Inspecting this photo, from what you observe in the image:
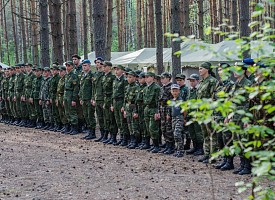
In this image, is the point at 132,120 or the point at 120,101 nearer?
the point at 132,120

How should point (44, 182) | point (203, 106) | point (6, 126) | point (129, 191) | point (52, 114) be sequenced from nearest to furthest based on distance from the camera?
point (203, 106) < point (129, 191) < point (44, 182) < point (52, 114) < point (6, 126)

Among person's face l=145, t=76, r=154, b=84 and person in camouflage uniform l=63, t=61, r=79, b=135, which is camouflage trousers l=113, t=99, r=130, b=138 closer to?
person's face l=145, t=76, r=154, b=84

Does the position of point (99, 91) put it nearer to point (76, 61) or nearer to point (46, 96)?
point (76, 61)

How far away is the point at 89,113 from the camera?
1370 centimetres

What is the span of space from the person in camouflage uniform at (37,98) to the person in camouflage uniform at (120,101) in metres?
4.87

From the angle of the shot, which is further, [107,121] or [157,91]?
[107,121]

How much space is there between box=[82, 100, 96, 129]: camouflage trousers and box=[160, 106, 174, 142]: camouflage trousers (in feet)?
10.1

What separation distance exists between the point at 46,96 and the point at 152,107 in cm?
567

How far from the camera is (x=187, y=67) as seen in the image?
22.5 m

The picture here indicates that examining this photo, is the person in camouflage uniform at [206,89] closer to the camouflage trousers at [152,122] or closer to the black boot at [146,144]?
the camouflage trousers at [152,122]

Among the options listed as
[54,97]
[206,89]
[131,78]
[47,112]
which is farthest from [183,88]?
[47,112]

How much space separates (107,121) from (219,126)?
959 centimetres

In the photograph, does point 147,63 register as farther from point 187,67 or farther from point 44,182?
point 44,182

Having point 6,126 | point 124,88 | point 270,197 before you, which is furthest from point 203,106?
point 6,126
